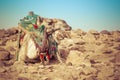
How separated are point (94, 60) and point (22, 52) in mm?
1597

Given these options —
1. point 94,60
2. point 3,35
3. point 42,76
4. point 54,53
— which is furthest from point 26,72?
point 3,35

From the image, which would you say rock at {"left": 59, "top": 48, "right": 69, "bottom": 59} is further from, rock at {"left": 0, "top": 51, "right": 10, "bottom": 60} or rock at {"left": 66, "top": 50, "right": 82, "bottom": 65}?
rock at {"left": 0, "top": 51, "right": 10, "bottom": 60}

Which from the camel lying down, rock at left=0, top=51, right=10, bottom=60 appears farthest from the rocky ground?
the camel lying down

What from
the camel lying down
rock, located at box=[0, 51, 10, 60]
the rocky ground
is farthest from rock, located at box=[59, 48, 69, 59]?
rock, located at box=[0, 51, 10, 60]

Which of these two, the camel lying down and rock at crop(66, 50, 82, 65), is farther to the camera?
rock at crop(66, 50, 82, 65)

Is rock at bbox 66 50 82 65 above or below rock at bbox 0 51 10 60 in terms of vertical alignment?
below

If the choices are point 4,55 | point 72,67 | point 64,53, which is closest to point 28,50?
point 4,55

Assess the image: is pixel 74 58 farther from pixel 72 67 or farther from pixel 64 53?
pixel 64 53

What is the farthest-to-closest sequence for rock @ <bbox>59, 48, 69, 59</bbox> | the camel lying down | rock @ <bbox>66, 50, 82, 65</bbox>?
rock @ <bbox>59, 48, 69, 59</bbox> < rock @ <bbox>66, 50, 82, 65</bbox> < the camel lying down

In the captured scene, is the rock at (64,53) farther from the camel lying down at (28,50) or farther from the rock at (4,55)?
the rock at (4,55)

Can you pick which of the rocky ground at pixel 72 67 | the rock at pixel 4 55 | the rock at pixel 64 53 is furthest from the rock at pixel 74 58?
the rock at pixel 4 55

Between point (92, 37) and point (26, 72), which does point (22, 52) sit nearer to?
point (26, 72)

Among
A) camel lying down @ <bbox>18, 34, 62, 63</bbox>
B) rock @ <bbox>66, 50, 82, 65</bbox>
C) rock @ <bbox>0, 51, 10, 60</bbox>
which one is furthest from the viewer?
rock @ <bbox>0, 51, 10, 60</bbox>

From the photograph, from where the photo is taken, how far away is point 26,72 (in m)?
4.77
